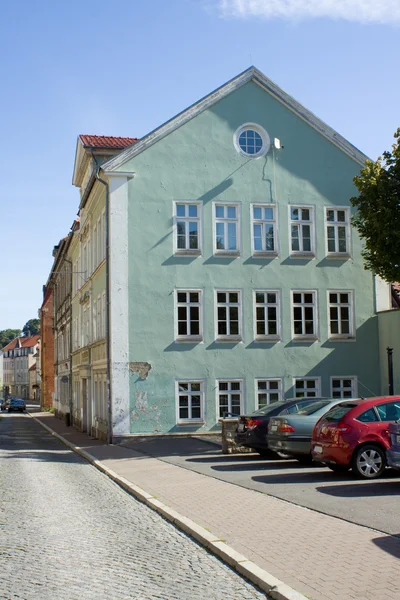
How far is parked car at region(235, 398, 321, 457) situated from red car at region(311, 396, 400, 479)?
4.08 metres

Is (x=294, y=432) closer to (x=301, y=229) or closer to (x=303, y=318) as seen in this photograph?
(x=303, y=318)

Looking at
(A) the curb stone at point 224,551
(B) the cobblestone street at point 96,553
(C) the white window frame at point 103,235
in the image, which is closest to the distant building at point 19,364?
(C) the white window frame at point 103,235

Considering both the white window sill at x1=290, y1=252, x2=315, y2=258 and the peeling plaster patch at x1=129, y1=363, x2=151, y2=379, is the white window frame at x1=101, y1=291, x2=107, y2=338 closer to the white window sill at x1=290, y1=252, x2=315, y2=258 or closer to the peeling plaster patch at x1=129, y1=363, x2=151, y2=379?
the peeling plaster patch at x1=129, y1=363, x2=151, y2=379

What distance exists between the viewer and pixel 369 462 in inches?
560

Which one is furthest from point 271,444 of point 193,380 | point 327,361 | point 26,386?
point 26,386

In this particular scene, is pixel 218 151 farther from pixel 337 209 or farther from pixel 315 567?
pixel 315 567

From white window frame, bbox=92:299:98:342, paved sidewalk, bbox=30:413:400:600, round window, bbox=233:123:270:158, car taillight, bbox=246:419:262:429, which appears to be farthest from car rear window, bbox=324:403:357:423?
white window frame, bbox=92:299:98:342

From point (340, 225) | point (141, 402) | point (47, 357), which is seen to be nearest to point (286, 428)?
point (141, 402)

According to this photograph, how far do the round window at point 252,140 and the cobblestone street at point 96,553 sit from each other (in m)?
17.6

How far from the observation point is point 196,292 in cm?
2834

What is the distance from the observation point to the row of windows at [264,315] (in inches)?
1107

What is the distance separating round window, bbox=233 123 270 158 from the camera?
29266 millimetres

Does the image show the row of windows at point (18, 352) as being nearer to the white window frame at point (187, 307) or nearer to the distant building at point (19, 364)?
the distant building at point (19, 364)

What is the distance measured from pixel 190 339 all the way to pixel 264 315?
3145 mm
